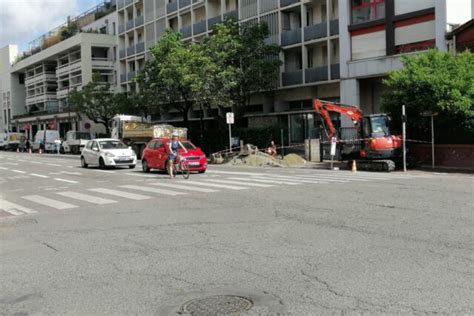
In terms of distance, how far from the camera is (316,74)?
38531 mm

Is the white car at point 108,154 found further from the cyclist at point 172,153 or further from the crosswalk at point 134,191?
the crosswalk at point 134,191

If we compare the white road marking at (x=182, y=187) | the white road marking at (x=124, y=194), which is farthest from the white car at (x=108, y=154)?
the white road marking at (x=124, y=194)

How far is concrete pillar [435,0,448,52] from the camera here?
28986mm

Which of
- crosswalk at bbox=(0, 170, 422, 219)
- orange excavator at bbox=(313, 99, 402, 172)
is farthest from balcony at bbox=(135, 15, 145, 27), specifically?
crosswalk at bbox=(0, 170, 422, 219)

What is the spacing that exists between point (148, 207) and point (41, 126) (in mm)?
82695

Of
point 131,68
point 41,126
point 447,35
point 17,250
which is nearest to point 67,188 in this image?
point 17,250

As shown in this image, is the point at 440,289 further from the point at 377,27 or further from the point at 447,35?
the point at 377,27

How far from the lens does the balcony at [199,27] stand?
164 feet

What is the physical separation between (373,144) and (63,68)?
6494cm

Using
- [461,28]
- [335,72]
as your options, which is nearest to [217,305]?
[461,28]

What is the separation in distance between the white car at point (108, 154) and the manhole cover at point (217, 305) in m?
22.2

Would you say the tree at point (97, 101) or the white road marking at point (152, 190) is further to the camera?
the tree at point (97, 101)

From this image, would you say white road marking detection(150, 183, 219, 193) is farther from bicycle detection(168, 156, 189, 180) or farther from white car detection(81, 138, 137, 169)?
white car detection(81, 138, 137, 169)

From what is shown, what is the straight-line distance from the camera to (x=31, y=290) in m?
6.21
